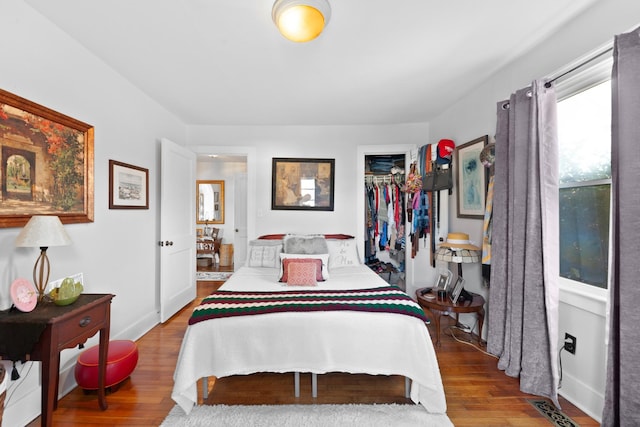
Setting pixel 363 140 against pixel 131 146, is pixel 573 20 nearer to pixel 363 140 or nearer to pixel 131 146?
pixel 363 140

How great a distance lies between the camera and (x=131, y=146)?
Result: 2646 mm

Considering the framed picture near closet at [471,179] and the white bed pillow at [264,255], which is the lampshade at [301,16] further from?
the white bed pillow at [264,255]

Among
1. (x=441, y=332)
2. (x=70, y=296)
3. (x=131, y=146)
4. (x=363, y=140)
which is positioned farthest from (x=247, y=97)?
(x=441, y=332)

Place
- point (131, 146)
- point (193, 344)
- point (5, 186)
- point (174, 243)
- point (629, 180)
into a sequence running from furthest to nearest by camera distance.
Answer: point (174, 243) → point (131, 146) → point (193, 344) → point (5, 186) → point (629, 180)

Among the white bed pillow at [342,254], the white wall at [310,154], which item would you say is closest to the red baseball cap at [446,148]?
the white wall at [310,154]

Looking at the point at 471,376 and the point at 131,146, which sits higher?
the point at 131,146

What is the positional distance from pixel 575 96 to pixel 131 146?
3697mm

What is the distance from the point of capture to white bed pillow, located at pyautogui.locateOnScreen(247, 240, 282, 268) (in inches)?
120

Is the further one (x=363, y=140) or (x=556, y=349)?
(x=363, y=140)

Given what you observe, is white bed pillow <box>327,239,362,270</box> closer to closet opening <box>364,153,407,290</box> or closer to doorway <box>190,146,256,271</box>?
closet opening <box>364,153,407,290</box>

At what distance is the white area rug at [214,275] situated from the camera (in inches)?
197

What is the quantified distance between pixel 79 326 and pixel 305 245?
1.99 metres

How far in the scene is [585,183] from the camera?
1.77m

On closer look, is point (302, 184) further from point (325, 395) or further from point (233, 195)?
point (233, 195)
